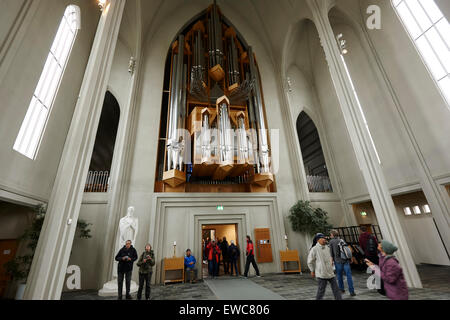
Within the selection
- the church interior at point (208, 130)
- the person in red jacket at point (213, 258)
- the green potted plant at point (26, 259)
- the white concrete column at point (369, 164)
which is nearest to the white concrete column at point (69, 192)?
the church interior at point (208, 130)

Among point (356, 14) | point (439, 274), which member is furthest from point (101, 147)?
point (439, 274)

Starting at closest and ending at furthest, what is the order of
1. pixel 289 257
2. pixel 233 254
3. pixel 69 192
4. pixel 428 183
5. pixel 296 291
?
pixel 69 192, pixel 296 291, pixel 428 183, pixel 233 254, pixel 289 257

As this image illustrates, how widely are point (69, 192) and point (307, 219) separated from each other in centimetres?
695

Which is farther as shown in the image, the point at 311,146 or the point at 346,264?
the point at 311,146

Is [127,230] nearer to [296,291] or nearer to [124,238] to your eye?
[124,238]

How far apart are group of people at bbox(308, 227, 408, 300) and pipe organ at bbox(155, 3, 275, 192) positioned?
335 centimetres

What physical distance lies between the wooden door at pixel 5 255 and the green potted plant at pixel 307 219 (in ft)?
27.6

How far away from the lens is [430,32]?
5.84 meters

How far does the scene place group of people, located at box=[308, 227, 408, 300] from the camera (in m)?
2.28

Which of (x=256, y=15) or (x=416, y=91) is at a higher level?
(x=256, y=15)

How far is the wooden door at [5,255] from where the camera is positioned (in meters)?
4.79

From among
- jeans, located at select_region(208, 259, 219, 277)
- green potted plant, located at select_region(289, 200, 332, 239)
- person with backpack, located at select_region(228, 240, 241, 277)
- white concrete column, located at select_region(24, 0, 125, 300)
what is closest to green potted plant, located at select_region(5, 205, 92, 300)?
white concrete column, located at select_region(24, 0, 125, 300)

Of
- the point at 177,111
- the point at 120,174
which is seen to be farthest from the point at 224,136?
the point at 120,174

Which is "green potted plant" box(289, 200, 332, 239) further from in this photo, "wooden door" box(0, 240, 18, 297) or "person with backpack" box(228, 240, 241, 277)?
"wooden door" box(0, 240, 18, 297)
